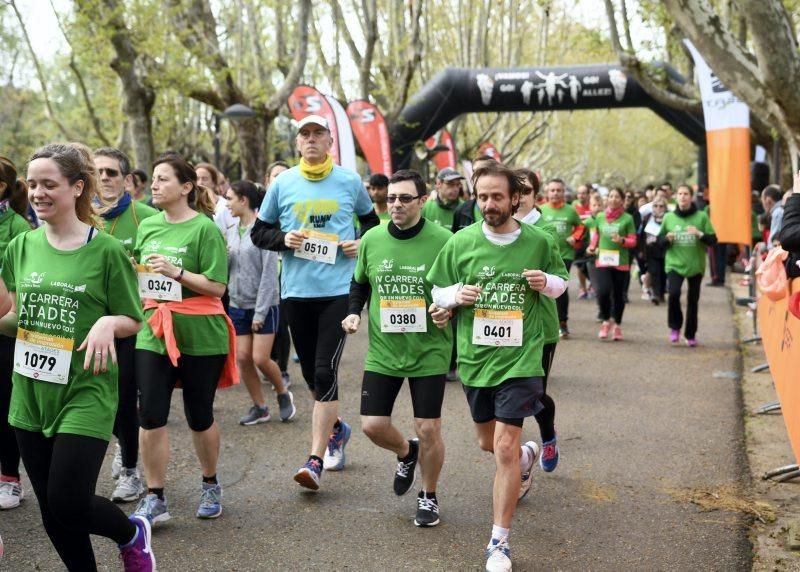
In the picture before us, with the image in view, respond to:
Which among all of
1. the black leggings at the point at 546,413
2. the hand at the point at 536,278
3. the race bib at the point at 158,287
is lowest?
the black leggings at the point at 546,413

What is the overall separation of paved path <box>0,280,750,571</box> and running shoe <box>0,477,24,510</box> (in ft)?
0.20

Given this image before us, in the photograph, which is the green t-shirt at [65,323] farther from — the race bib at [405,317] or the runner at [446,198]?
the runner at [446,198]

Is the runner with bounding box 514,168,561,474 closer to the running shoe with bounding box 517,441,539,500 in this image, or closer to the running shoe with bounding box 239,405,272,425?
the running shoe with bounding box 517,441,539,500

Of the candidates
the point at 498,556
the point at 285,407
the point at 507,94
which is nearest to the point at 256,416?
the point at 285,407

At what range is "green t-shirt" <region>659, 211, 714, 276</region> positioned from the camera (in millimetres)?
11897

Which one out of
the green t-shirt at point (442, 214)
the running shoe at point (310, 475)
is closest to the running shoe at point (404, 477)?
the running shoe at point (310, 475)

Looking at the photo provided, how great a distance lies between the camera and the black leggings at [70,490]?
377 cm

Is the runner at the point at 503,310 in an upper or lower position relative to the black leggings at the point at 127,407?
upper

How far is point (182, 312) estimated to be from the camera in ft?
17.3

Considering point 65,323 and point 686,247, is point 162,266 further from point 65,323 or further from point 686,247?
point 686,247

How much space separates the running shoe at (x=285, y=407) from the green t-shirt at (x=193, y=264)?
2.60 metres

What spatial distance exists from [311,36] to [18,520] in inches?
868

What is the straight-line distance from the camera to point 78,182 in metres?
3.97

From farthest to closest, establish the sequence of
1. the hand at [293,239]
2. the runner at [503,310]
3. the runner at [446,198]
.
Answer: the runner at [446,198] → the hand at [293,239] → the runner at [503,310]
